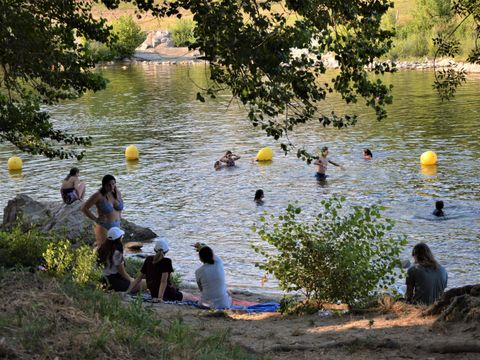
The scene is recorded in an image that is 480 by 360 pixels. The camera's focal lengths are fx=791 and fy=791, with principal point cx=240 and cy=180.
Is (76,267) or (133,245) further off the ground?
(76,267)

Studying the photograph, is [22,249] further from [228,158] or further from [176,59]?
[176,59]

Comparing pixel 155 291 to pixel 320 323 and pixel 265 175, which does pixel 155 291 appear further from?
pixel 265 175

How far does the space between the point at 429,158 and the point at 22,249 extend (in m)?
23.1

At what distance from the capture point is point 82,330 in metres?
7.35

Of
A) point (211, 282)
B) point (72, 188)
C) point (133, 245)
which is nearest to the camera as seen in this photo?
point (211, 282)

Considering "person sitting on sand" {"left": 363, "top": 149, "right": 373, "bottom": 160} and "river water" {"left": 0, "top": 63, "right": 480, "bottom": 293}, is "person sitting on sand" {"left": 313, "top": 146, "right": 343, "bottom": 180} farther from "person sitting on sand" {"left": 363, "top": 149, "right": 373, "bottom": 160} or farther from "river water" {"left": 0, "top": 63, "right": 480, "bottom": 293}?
"person sitting on sand" {"left": 363, "top": 149, "right": 373, "bottom": 160}

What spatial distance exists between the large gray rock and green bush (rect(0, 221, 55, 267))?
6920 mm

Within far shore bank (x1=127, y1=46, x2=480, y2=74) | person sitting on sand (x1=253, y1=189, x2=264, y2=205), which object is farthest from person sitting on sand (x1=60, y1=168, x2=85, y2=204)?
far shore bank (x1=127, y1=46, x2=480, y2=74)

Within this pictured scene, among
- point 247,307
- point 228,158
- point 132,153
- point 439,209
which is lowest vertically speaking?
point 132,153

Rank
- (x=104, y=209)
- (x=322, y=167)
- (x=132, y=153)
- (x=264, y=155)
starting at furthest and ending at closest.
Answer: (x=132, y=153), (x=264, y=155), (x=322, y=167), (x=104, y=209)

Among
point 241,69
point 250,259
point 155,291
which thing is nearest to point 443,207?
point 250,259

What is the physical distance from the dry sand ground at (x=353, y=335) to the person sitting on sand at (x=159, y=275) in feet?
4.72

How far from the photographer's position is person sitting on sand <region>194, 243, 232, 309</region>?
12781 millimetres

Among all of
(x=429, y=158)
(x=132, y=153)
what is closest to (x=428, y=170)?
(x=429, y=158)
